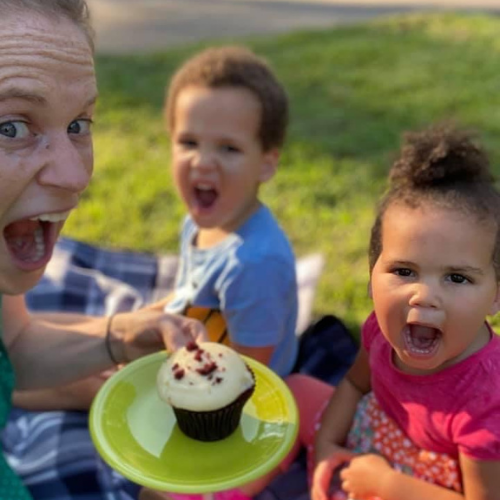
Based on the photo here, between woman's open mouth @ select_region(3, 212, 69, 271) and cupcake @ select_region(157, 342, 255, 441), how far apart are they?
44 centimetres

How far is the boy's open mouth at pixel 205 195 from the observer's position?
9.84ft

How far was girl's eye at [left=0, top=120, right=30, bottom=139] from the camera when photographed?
5.87 ft

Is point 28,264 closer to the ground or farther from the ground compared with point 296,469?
farther from the ground

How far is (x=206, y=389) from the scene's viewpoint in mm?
2088

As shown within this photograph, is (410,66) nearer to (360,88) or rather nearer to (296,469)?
(360,88)

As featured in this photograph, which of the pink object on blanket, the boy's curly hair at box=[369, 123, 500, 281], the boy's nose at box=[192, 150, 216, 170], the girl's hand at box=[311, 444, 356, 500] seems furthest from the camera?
the boy's nose at box=[192, 150, 216, 170]

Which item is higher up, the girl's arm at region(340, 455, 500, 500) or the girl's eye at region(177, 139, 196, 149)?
the girl's eye at region(177, 139, 196, 149)

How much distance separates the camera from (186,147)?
303cm

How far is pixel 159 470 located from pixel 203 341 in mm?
483

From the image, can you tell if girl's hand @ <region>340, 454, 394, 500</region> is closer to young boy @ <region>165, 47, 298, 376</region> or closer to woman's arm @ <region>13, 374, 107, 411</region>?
young boy @ <region>165, 47, 298, 376</region>

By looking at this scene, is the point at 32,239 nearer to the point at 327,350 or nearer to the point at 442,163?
the point at 442,163

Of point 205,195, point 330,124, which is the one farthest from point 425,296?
point 330,124

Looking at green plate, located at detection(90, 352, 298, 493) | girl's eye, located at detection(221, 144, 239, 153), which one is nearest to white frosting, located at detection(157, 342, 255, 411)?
green plate, located at detection(90, 352, 298, 493)

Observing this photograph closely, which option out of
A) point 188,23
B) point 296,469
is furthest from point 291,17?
point 296,469
